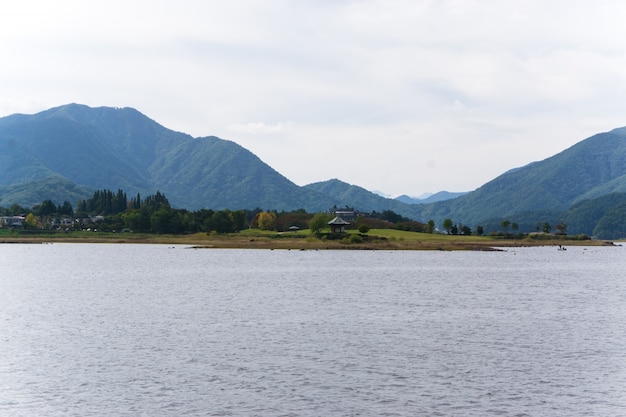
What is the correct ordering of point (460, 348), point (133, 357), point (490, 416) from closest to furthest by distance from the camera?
point (490, 416), point (133, 357), point (460, 348)

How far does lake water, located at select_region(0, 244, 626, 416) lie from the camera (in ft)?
110

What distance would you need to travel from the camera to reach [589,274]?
135375 millimetres

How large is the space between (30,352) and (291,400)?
2247 cm

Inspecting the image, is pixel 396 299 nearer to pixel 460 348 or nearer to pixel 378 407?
pixel 460 348

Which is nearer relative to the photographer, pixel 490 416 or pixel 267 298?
pixel 490 416

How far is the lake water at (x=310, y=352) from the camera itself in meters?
33.6

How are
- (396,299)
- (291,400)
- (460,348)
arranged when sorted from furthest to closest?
1. (396,299)
2. (460,348)
3. (291,400)

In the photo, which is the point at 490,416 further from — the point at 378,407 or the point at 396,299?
the point at 396,299

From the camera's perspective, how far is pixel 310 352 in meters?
46.5

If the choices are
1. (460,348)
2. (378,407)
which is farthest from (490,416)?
(460,348)

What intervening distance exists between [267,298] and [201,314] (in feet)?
53.4

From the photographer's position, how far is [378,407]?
3262 centimetres

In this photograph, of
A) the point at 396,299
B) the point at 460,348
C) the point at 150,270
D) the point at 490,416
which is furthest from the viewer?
the point at 150,270

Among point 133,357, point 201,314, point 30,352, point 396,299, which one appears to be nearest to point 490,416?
point 133,357
